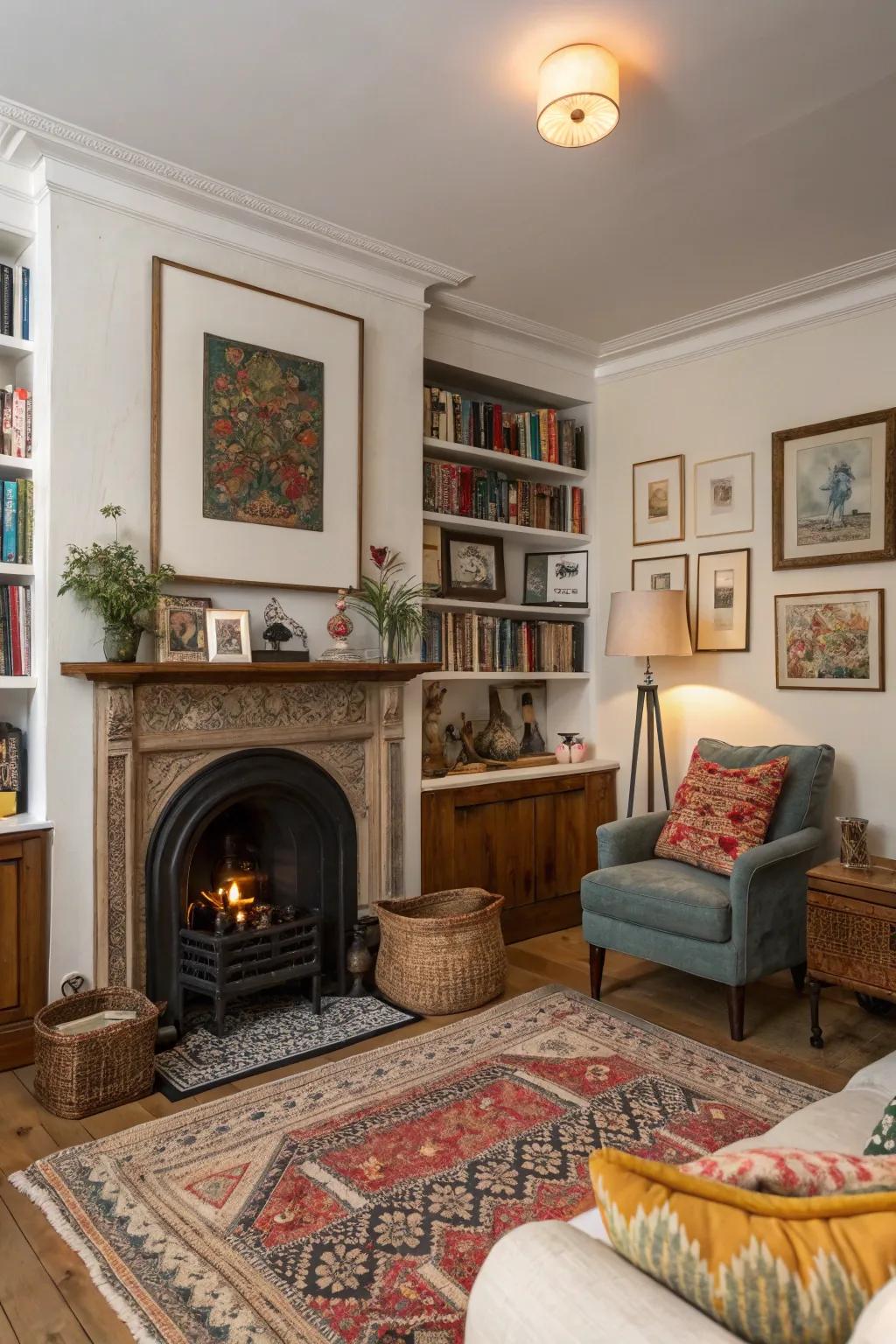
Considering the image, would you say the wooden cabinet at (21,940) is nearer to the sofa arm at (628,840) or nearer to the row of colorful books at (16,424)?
the row of colorful books at (16,424)

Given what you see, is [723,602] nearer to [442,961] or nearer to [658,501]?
[658,501]

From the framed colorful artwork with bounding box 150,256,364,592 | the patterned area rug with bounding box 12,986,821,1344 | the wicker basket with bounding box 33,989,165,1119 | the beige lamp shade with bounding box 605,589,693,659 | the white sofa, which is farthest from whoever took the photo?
the beige lamp shade with bounding box 605,589,693,659

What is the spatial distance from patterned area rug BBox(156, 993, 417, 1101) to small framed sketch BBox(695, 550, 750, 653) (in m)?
2.20

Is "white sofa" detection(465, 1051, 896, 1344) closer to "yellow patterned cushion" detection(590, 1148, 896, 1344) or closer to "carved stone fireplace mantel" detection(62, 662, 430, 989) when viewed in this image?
"yellow patterned cushion" detection(590, 1148, 896, 1344)

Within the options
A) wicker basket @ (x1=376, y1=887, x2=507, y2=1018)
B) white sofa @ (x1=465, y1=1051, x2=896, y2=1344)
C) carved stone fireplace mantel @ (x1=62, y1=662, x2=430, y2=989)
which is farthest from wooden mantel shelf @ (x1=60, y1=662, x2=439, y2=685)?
white sofa @ (x1=465, y1=1051, x2=896, y2=1344)

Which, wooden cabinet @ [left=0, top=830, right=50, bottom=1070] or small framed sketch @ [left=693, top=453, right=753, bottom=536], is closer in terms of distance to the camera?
wooden cabinet @ [left=0, top=830, right=50, bottom=1070]

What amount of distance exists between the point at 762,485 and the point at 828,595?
61cm

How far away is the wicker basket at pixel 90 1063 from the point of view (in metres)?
2.44

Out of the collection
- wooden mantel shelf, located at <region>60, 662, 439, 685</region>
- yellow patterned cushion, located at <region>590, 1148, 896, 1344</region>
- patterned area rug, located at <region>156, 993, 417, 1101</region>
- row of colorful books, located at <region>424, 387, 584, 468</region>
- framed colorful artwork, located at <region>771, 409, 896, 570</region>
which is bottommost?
patterned area rug, located at <region>156, 993, 417, 1101</region>

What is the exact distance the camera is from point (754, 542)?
13.3ft

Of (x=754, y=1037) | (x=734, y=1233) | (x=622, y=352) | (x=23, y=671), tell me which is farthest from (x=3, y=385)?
(x=754, y=1037)

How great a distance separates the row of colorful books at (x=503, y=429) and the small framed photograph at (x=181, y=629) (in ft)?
4.82

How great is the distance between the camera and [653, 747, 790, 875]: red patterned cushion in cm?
328

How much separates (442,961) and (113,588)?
1.69 m
